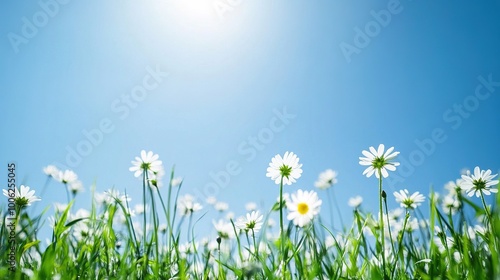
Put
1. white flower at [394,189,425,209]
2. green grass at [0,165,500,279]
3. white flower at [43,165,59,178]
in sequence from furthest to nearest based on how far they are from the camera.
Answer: white flower at [43,165,59,178] < white flower at [394,189,425,209] < green grass at [0,165,500,279]

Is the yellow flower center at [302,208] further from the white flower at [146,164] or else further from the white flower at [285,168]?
the white flower at [146,164]

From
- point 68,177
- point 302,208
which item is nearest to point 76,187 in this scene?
point 68,177

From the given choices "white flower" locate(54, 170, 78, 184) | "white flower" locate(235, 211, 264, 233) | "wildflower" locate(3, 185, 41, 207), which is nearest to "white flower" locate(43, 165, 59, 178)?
"white flower" locate(54, 170, 78, 184)

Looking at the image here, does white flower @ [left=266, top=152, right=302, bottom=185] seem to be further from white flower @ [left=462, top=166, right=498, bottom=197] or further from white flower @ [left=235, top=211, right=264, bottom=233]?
white flower @ [left=462, top=166, right=498, bottom=197]

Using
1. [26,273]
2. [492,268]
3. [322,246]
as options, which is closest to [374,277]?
[492,268]

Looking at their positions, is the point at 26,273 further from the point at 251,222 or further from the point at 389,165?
the point at 389,165

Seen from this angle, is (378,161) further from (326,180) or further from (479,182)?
(326,180)
